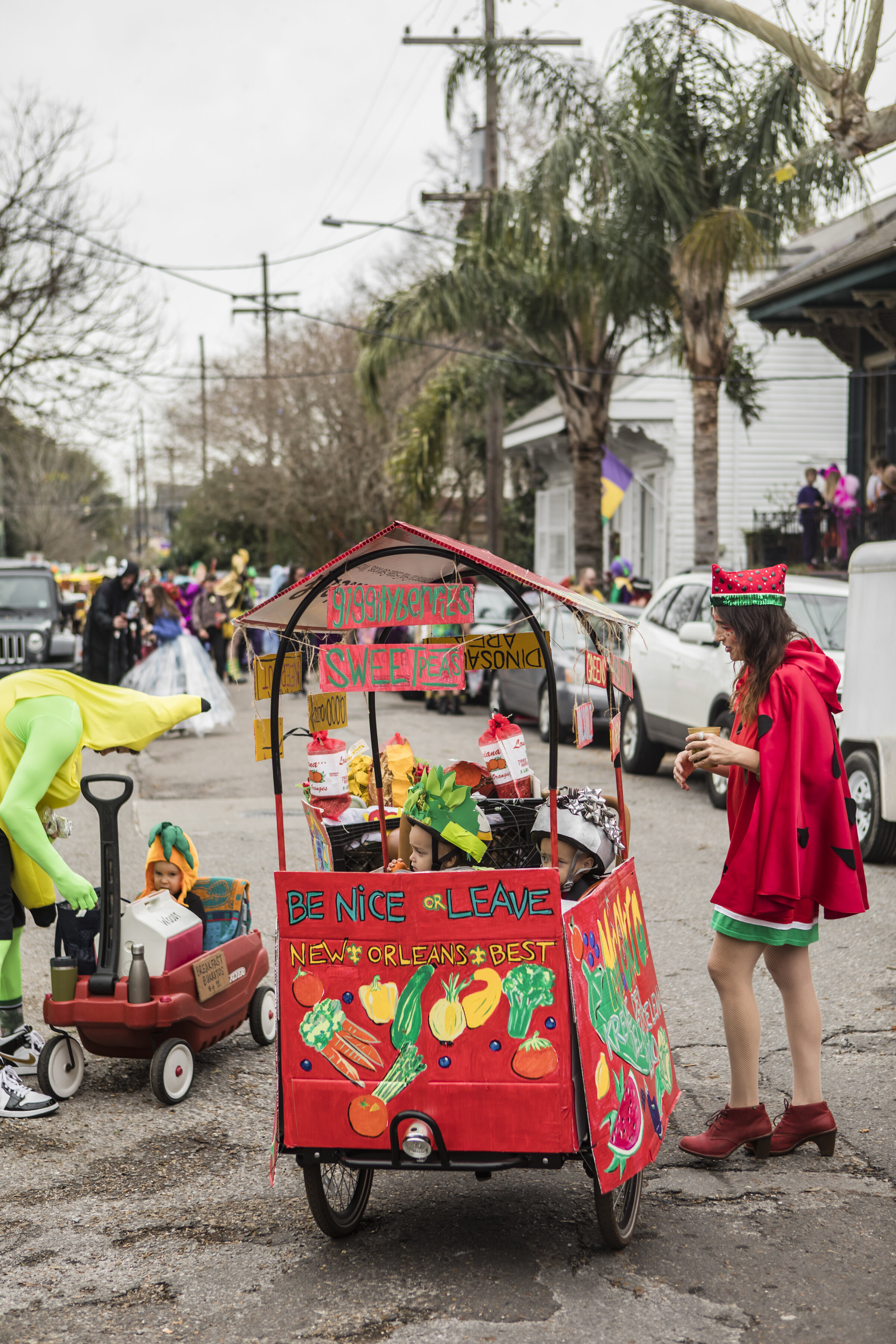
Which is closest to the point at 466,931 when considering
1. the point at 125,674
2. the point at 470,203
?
the point at 125,674

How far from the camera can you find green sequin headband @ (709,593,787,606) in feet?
13.5

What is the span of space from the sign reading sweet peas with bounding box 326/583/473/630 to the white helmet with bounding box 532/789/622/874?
0.69 metres

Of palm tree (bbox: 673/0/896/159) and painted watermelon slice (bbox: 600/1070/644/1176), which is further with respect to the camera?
palm tree (bbox: 673/0/896/159)

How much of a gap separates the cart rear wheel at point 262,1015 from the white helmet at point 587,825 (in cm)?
184

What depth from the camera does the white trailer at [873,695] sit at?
7914mm

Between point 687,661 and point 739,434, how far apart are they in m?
15.6

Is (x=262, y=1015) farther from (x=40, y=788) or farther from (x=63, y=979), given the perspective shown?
(x=40, y=788)

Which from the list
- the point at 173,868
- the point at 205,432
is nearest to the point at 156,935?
the point at 173,868

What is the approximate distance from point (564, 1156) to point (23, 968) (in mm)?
4048

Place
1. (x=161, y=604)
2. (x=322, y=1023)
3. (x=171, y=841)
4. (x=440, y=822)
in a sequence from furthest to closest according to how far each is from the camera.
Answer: (x=161, y=604), (x=171, y=841), (x=440, y=822), (x=322, y=1023)

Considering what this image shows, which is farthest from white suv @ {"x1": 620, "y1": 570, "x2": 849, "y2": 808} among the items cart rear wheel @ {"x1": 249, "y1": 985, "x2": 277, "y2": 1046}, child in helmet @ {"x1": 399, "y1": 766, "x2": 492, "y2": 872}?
child in helmet @ {"x1": 399, "y1": 766, "x2": 492, "y2": 872}

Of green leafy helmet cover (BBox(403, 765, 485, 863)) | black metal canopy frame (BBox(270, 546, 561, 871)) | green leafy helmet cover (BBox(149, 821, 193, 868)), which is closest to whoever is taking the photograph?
black metal canopy frame (BBox(270, 546, 561, 871))

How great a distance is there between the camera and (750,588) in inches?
162

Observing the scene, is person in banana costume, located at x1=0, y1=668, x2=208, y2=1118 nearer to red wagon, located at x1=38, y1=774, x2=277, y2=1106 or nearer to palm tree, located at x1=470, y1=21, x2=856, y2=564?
red wagon, located at x1=38, y1=774, x2=277, y2=1106
